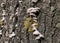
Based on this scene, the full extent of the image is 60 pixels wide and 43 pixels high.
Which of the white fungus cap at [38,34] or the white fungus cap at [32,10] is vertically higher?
the white fungus cap at [32,10]

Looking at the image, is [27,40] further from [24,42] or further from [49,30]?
[49,30]

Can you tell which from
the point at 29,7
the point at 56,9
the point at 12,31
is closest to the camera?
the point at 56,9

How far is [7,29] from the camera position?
143 centimetres

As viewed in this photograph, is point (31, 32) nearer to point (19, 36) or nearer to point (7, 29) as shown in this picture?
point (19, 36)

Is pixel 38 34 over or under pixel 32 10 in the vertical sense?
under

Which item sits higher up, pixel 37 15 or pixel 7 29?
pixel 37 15

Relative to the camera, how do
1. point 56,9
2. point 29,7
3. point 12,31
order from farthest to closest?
point 12,31 < point 29,7 < point 56,9

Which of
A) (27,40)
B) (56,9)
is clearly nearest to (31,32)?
(27,40)

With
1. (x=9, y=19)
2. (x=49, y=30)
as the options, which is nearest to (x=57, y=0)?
(x=49, y=30)

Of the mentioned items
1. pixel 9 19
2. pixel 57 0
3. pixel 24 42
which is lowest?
pixel 24 42

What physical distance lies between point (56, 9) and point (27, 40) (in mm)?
254

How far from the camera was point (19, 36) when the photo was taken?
1.29 meters

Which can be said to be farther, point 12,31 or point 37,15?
point 12,31

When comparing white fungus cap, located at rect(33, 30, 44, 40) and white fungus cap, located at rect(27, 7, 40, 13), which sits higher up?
white fungus cap, located at rect(27, 7, 40, 13)
